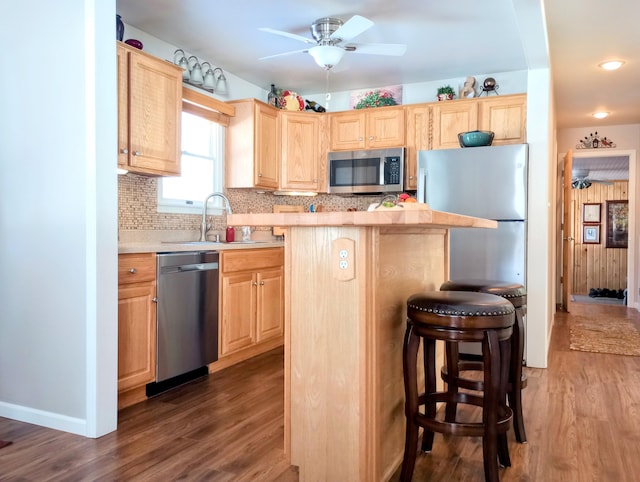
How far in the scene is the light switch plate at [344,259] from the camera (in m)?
1.67

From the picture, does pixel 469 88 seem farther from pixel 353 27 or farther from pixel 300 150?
pixel 353 27

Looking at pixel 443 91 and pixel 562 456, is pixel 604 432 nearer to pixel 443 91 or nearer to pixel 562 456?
pixel 562 456

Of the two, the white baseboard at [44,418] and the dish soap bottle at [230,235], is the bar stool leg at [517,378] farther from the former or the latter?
the dish soap bottle at [230,235]

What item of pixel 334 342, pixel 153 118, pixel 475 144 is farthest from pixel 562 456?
pixel 153 118

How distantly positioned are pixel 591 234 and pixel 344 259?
9.72m

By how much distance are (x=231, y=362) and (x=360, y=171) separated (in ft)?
6.86

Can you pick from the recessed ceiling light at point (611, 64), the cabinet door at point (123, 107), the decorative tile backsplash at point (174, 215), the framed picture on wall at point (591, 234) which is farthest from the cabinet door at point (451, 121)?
→ the framed picture on wall at point (591, 234)

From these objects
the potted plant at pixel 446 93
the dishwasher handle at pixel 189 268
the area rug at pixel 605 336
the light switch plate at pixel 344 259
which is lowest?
the area rug at pixel 605 336

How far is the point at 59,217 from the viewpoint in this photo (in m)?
2.35

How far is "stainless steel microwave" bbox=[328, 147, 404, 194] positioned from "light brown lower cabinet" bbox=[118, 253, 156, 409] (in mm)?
2271

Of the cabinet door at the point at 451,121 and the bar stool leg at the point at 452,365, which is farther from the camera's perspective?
the cabinet door at the point at 451,121

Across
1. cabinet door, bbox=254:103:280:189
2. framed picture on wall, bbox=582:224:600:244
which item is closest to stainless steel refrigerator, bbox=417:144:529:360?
cabinet door, bbox=254:103:280:189

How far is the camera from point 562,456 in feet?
6.86

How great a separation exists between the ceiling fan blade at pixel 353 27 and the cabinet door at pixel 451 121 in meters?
1.49
